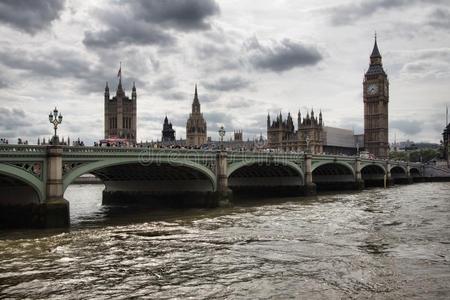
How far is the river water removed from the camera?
49.6 ft

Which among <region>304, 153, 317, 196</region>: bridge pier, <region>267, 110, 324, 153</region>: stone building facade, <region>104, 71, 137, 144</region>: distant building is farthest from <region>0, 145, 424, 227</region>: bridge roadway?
<region>104, 71, 137, 144</region>: distant building

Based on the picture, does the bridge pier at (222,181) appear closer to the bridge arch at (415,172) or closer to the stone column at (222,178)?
the stone column at (222,178)

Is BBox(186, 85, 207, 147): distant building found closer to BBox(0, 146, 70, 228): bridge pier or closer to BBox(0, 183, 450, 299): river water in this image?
BBox(0, 183, 450, 299): river water

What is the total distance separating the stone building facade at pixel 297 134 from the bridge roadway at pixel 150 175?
71.1m

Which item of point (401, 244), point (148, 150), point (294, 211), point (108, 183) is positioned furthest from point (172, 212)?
point (401, 244)

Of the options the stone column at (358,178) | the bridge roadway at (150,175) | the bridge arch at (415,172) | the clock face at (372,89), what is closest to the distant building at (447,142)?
the clock face at (372,89)

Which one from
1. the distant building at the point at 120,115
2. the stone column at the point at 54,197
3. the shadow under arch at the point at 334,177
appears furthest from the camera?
the distant building at the point at 120,115

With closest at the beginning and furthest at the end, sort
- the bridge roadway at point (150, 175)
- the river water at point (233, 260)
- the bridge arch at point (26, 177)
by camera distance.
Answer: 1. the river water at point (233, 260)
2. the bridge arch at point (26, 177)
3. the bridge roadway at point (150, 175)

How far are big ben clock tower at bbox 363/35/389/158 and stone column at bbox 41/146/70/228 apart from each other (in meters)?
156

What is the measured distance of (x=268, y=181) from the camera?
61375mm

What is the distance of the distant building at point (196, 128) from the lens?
637 feet

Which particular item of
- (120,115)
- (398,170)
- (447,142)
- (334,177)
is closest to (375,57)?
(447,142)

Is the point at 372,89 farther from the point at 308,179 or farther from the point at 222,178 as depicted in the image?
the point at 222,178

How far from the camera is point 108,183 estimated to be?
51.6 m
